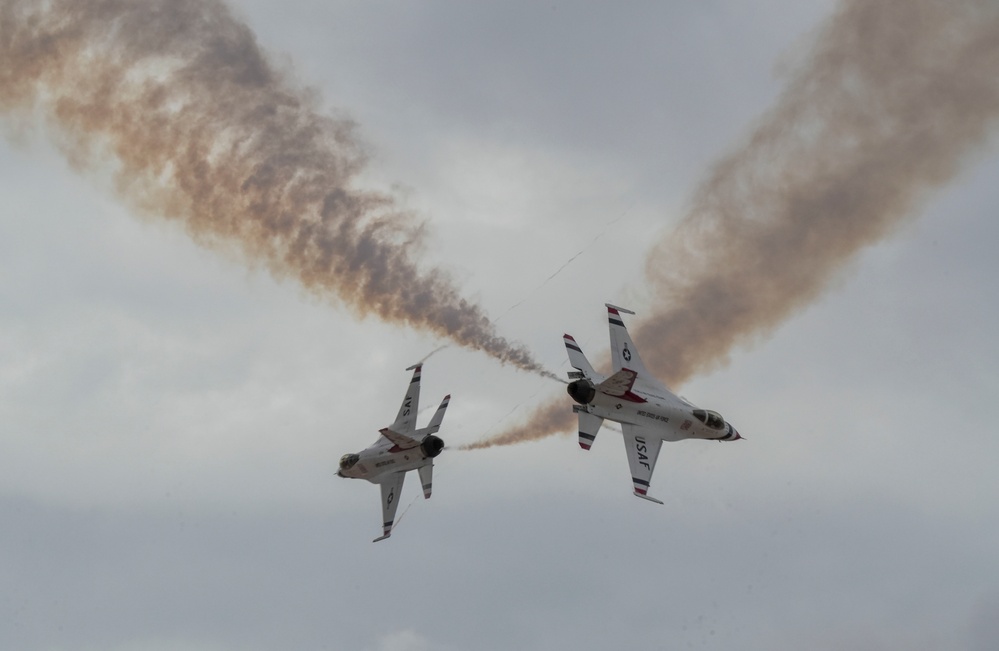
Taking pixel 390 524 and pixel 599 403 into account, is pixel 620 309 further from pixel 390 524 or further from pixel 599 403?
pixel 390 524

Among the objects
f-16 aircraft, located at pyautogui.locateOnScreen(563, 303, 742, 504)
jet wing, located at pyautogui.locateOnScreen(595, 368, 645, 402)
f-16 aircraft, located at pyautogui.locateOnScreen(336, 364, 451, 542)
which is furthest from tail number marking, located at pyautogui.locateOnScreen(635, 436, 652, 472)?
f-16 aircraft, located at pyautogui.locateOnScreen(336, 364, 451, 542)

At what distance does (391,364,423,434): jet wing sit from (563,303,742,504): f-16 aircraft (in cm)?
1001

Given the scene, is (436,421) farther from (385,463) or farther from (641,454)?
(641,454)

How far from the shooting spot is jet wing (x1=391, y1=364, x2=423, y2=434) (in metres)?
94.3

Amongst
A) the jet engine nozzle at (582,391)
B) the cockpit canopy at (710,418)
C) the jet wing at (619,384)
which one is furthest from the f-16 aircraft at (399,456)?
the cockpit canopy at (710,418)

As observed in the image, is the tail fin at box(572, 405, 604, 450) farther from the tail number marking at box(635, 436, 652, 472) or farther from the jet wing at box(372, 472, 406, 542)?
the jet wing at box(372, 472, 406, 542)

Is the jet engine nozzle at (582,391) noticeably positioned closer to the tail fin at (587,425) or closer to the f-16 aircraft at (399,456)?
the tail fin at (587,425)

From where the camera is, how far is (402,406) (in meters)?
94.9

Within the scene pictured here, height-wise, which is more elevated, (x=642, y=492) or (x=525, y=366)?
(x=525, y=366)

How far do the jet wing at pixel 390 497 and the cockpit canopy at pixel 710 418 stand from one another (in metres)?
18.7

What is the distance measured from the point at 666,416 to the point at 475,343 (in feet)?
41.1

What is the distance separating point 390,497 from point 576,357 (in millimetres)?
A: 14716

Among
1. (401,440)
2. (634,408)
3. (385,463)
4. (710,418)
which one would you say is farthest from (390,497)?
(710,418)

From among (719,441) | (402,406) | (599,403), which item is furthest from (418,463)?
(719,441)
